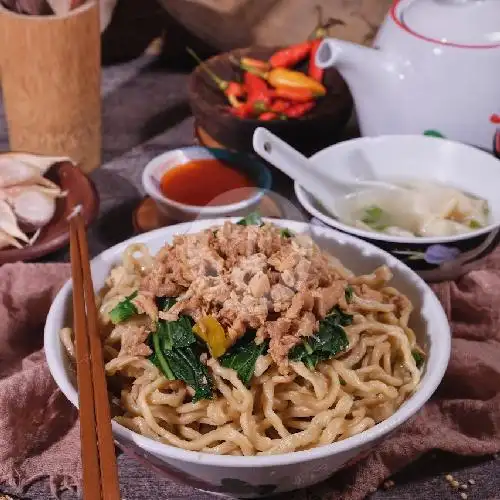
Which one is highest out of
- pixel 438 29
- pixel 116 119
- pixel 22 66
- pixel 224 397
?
pixel 438 29

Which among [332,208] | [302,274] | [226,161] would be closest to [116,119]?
[226,161]

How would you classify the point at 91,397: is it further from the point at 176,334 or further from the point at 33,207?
the point at 33,207

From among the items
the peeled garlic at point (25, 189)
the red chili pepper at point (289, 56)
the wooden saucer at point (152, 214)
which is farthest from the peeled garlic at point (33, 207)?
the red chili pepper at point (289, 56)

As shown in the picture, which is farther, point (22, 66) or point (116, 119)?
point (116, 119)

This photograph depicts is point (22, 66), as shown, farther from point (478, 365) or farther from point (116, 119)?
point (478, 365)

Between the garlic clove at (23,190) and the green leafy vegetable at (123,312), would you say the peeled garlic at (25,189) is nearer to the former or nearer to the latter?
the garlic clove at (23,190)

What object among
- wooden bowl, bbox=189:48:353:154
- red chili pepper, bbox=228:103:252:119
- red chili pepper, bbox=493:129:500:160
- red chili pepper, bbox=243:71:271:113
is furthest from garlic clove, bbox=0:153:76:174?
red chili pepper, bbox=493:129:500:160

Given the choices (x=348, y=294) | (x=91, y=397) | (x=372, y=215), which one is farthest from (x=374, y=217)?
(x=91, y=397)
